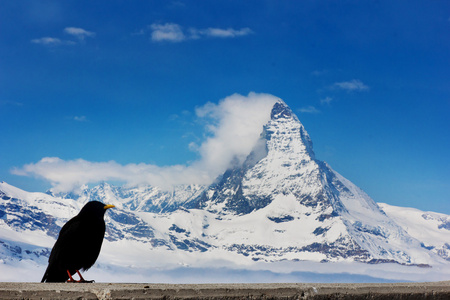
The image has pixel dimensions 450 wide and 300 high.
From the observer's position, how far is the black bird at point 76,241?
21.0ft

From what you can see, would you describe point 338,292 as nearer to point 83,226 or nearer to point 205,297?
point 205,297

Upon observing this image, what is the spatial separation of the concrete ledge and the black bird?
2.28 metres

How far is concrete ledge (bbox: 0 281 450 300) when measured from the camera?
3.91 metres

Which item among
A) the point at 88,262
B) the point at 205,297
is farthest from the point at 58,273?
the point at 205,297

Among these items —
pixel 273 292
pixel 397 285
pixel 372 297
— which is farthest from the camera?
pixel 397 285

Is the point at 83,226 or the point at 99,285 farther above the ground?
the point at 83,226

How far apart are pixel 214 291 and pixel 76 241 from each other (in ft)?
9.77

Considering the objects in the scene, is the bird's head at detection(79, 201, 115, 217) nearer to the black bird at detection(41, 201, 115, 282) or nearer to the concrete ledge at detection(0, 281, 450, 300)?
the black bird at detection(41, 201, 115, 282)

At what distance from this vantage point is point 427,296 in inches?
198

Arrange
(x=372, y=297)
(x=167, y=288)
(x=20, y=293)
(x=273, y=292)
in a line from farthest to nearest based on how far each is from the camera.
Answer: (x=372, y=297) < (x=273, y=292) < (x=167, y=288) < (x=20, y=293)

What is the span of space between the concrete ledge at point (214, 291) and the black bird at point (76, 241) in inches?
89.7

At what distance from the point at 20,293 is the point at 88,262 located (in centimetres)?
303

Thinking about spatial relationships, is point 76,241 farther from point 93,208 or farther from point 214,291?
point 214,291

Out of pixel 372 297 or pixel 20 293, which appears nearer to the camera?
pixel 20 293
